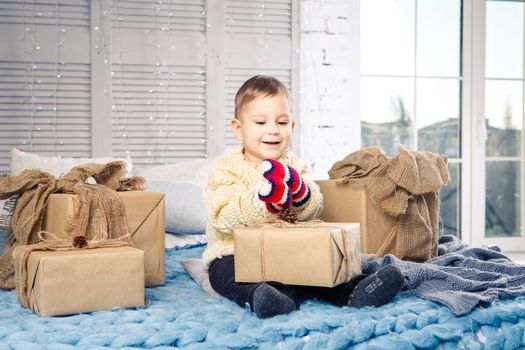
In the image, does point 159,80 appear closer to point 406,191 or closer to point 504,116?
point 406,191

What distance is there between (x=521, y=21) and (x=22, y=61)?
8.97ft

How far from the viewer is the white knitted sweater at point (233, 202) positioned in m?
1.59

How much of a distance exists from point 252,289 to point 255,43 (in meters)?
1.99

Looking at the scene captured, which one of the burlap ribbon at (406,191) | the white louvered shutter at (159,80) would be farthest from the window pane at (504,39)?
the burlap ribbon at (406,191)

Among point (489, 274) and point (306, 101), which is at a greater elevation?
point (306, 101)

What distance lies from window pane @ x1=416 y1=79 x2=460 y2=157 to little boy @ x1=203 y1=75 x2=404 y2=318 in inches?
74.7

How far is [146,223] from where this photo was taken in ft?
5.65

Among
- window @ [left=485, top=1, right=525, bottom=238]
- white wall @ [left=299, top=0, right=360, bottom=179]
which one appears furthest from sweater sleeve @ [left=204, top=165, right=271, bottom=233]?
window @ [left=485, top=1, right=525, bottom=238]

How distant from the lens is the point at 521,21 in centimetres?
380

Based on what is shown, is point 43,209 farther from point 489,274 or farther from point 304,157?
point 304,157

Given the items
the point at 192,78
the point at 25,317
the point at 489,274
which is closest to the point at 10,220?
the point at 25,317

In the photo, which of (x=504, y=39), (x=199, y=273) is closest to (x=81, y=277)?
(x=199, y=273)

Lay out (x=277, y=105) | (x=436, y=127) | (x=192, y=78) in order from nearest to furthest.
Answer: (x=277, y=105) < (x=192, y=78) < (x=436, y=127)

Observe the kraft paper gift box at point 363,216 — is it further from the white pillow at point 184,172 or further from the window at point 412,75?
the window at point 412,75
